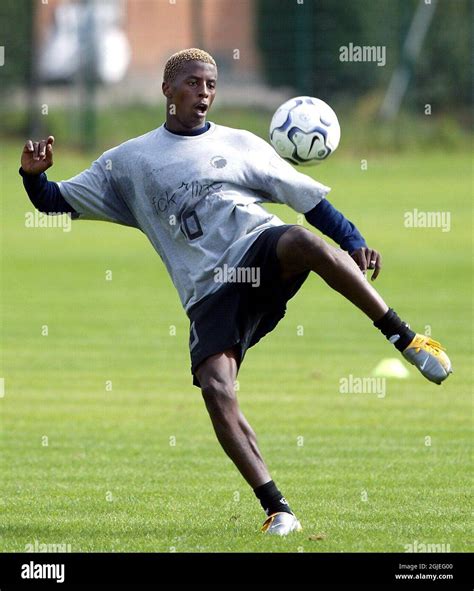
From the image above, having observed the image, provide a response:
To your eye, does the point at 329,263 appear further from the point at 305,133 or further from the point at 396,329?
the point at 305,133

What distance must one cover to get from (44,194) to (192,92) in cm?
98

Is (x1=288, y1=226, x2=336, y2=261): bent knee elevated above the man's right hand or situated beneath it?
situated beneath

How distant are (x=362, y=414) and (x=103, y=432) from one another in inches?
86.4

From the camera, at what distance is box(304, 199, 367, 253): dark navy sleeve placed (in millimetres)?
6898

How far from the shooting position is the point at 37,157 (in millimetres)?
7117

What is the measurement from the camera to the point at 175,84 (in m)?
7.09

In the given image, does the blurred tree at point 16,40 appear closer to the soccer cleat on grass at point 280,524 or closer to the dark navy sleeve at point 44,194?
the dark navy sleeve at point 44,194

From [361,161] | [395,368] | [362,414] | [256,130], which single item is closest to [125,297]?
[395,368]

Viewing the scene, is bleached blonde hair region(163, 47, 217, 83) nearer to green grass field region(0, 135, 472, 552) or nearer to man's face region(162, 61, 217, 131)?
man's face region(162, 61, 217, 131)

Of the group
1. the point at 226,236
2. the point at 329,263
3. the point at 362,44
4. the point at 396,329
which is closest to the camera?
the point at 329,263

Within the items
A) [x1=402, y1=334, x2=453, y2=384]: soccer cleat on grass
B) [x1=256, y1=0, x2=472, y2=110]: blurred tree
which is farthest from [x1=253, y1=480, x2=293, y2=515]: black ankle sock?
[x1=256, y1=0, x2=472, y2=110]: blurred tree

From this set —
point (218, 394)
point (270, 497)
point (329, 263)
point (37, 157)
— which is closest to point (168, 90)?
point (37, 157)

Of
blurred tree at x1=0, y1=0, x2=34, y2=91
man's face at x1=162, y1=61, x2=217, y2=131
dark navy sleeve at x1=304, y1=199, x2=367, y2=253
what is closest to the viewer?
dark navy sleeve at x1=304, y1=199, x2=367, y2=253

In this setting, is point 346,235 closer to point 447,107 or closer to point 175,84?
point 175,84
